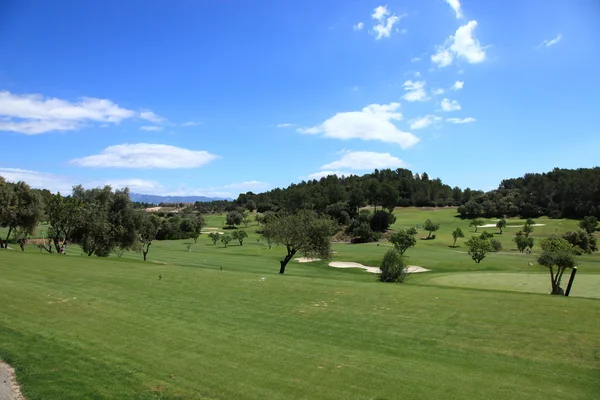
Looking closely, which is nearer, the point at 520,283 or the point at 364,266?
the point at 520,283

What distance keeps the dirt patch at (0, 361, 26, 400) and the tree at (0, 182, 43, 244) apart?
4390 centimetres

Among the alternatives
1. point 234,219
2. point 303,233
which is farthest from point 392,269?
point 234,219

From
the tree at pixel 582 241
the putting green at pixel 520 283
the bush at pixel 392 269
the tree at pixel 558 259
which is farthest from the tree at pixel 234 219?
the tree at pixel 558 259

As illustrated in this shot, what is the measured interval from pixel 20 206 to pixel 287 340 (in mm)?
47929

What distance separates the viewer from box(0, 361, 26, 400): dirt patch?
342 inches

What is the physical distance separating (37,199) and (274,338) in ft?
157

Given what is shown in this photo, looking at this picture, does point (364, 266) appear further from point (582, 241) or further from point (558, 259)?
point (582, 241)

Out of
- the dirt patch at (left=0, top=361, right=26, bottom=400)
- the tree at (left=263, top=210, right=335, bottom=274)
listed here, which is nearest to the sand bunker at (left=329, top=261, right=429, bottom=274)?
the tree at (left=263, top=210, right=335, bottom=274)

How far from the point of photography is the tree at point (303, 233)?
38438mm

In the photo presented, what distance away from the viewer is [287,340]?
13430 millimetres

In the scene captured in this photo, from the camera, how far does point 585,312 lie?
15680 millimetres

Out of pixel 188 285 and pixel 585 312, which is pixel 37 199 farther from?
pixel 585 312

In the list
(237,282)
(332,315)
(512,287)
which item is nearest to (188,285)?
(237,282)

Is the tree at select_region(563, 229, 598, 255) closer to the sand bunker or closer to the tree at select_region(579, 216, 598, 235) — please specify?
the tree at select_region(579, 216, 598, 235)
